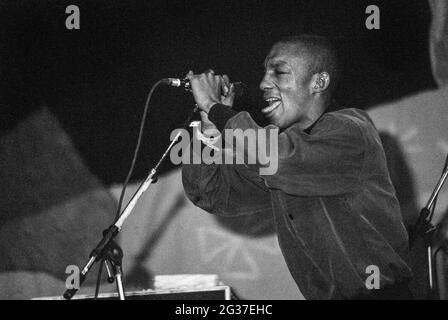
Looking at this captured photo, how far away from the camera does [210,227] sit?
8.89 ft

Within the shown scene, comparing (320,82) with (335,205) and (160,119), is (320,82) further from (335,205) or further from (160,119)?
(160,119)

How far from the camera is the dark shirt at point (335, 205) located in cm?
164

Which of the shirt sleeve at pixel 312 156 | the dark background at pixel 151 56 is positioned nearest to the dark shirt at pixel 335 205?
the shirt sleeve at pixel 312 156

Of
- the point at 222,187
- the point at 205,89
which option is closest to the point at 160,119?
the point at 222,187

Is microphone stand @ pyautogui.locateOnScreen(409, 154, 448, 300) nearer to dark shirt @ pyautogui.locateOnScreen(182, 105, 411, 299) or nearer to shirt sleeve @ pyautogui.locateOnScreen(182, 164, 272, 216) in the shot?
dark shirt @ pyautogui.locateOnScreen(182, 105, 411, 299)

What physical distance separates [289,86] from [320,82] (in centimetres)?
13

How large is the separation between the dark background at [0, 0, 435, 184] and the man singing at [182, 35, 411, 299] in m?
0.63

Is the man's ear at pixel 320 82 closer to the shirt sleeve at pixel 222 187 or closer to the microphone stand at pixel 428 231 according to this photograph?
the shirt sleeve at pixel 222 187

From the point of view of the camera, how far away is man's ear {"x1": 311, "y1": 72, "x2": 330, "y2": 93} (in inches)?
83.3

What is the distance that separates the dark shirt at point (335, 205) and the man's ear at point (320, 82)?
270 millimetres

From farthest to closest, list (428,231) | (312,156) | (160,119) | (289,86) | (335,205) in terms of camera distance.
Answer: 1. (160,119)
2. (428,231)
3. (289,86)
4. (335,205)
5. (312,156)

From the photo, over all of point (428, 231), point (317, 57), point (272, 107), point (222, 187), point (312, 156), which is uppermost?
point (317, 57)

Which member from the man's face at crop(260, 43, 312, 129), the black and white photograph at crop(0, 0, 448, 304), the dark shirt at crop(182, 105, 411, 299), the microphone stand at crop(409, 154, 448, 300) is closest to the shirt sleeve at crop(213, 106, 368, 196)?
the dark shirt at crop(182, 105, 411, 299)

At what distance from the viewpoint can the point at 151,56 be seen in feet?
8.93
